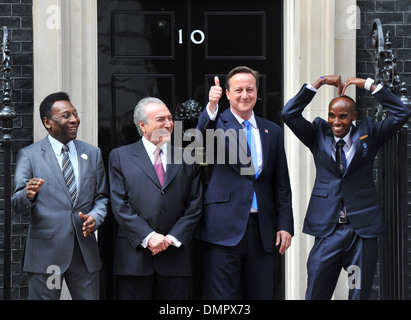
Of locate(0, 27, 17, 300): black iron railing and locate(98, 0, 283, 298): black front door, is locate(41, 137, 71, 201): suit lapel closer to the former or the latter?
locate(0, 27, 17, 300): black iron railing

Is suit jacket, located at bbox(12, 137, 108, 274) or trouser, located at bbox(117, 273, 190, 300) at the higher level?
suit jacket, located at bbox(12, 137, 108, 274)

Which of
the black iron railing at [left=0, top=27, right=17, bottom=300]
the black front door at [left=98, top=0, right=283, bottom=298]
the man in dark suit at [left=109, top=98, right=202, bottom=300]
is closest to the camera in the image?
the man in dark suit at [left=109, top=98, right=202, bottom=300]

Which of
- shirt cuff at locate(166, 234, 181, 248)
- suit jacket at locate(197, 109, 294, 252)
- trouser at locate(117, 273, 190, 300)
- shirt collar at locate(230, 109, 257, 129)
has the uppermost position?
shirt collar at locate(230, 109, 257, 129)

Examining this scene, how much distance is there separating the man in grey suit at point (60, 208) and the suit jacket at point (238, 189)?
808 mm

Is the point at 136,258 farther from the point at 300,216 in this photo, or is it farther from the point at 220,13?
the point at 220,13

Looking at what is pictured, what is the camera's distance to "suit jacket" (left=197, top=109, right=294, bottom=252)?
17.6ft

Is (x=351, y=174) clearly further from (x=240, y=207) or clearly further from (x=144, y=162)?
(x=144, y=162)

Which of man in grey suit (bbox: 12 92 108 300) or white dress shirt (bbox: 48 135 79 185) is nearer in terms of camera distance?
man in grey suit (bbox: 12 92 108 300)

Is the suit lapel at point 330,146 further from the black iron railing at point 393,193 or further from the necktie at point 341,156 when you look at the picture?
the black iron railing at point 393,193

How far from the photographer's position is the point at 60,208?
537cm

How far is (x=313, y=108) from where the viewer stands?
6742mm

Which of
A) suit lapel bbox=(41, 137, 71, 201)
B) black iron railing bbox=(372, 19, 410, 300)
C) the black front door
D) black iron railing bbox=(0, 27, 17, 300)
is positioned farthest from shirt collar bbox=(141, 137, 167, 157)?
black iron railing bbox=(372, 19, 410, 300)

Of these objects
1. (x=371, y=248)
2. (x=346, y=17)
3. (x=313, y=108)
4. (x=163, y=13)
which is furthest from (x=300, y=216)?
(x=163, y=13)

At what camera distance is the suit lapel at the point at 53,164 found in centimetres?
539
